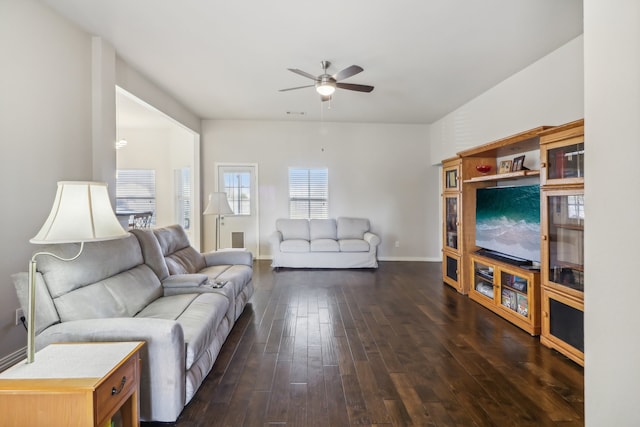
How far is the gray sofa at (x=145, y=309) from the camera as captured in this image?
1.68m

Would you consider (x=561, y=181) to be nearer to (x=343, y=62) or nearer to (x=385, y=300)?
(x=385, y=300)

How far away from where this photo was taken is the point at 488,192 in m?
3.78

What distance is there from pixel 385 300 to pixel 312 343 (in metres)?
1.52

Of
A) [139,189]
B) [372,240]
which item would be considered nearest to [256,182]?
[372,240]

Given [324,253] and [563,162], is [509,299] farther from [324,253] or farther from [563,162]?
[324,253]

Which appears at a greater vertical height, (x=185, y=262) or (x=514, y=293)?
(x=185, y=262)

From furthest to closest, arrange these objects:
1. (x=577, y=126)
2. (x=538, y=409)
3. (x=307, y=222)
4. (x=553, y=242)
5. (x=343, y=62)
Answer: (x=307, y=222)
(x=343, y=62)
(x=553, y=242)
(x=577, y=126)
(x=538, y=409)

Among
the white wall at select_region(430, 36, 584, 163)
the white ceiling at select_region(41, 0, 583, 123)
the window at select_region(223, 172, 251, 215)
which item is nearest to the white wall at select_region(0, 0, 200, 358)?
the white ceiling at select_region(41, 0, 583, 123)

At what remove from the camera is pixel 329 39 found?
10.1 ft

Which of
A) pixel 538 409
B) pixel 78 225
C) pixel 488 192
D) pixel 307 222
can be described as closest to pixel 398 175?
pixel 307 222

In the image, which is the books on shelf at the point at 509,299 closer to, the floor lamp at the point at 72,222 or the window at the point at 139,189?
the floor lamp at the point at 72,222

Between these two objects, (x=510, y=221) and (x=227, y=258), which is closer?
(x=510, y=221)

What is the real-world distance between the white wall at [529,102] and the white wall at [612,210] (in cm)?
246

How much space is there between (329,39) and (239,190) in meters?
4.13
